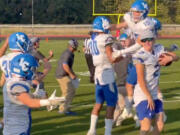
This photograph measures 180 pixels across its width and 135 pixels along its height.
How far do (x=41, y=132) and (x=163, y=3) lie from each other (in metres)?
38.9

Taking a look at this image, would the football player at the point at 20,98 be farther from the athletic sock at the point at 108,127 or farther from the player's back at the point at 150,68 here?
the athletic sock at the point at 108,127

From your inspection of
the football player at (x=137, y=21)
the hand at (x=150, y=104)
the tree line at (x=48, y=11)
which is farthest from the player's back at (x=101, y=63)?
the tree line at (x=48, y=11)

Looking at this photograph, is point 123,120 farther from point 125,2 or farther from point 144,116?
point 125,2

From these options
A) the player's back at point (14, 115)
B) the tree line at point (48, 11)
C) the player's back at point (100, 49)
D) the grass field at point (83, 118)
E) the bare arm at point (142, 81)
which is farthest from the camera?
the tree line at point (48, 11)

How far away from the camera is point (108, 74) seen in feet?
29.4

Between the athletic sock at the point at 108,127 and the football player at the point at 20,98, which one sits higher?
the football player at the point at 20,98

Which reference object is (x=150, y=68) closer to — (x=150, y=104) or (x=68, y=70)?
(x=150, y=104)

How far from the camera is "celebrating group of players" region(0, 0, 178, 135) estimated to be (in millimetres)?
5500

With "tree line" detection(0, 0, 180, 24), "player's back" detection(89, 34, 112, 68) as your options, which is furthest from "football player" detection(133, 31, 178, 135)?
"tree line" detection(0, 0, 180, 24)

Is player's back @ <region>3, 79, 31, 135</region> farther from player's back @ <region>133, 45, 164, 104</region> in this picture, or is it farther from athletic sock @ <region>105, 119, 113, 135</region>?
athletic sock @ <region>105, 119, 113, 135</region>

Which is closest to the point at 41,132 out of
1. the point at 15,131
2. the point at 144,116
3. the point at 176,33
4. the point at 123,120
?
the point at 123,120

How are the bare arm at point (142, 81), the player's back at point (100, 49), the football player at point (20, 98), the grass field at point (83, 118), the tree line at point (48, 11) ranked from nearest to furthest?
the football player at point (20, 98)
the bare arm at point (142, 81)
the player's back at point (100, 49)
the grass field at point (83, 118)
the tree line at point (48, 11)

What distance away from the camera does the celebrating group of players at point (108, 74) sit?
18.0ft

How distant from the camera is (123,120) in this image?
10.5 meters
